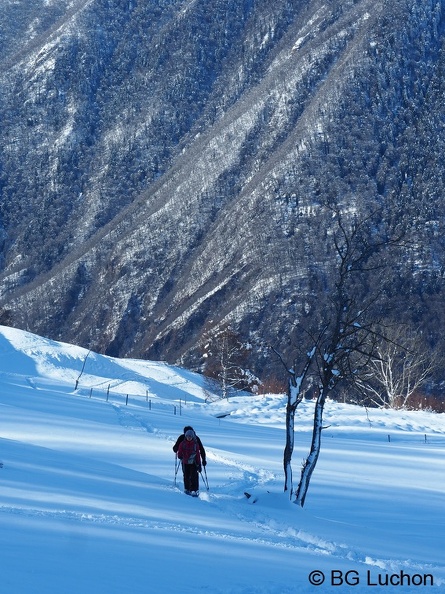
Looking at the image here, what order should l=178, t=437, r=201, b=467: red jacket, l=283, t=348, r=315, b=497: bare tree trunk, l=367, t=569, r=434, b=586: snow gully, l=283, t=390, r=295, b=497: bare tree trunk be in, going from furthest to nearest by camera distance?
l=283, t=348, r=315, b=497: bare tree trunk < l=283, t=390, r=295, b=497: bare tree trunk < l=178, t=437, r=201, b=467: red jacket < l=367, t=569, r=434, b=586: snow gully

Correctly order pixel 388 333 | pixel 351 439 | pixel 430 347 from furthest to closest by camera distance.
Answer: pixel 430 347 < pixel 388 333 < pixel 351 439

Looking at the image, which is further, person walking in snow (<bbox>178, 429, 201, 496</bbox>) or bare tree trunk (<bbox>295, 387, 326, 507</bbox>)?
bare tree trunk (<bbox>295, 387, 326, 507</bbox>)

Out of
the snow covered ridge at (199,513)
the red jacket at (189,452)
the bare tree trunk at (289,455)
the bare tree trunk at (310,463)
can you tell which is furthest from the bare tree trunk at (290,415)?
the red jacket at (189,452)

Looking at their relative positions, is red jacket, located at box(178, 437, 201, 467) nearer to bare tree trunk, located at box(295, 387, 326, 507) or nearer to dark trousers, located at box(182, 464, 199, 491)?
dark trousers, located at box(182, 464, 199, 491)

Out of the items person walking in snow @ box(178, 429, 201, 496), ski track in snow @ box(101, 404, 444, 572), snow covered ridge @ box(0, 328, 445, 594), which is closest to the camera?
snow covered ridge @ box(0, 328, 445, 594)

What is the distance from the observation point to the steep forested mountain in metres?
112

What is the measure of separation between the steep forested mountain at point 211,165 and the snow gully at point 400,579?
84.8 meters

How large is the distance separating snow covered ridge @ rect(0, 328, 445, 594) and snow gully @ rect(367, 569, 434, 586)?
1.1 inches

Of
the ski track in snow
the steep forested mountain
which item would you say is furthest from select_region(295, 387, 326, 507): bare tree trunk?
the steep forested mountain

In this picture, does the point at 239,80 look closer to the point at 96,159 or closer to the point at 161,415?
the point at 96,159

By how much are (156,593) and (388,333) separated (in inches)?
1934

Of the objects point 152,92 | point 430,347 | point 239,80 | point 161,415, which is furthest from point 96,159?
point 161,415

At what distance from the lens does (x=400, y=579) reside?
9.10 metres

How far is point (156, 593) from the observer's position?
22.5 ft
